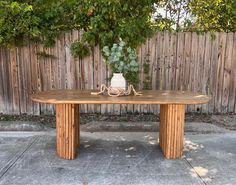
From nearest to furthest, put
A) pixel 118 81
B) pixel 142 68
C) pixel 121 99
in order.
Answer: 1. pixel 121 99
2. pixel 118 81
3. pixel 142 68

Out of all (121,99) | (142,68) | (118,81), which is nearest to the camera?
(121,99)

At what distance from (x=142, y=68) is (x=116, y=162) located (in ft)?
6.70

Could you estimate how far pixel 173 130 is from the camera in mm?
2967

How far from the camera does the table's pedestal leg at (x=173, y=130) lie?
2.95m

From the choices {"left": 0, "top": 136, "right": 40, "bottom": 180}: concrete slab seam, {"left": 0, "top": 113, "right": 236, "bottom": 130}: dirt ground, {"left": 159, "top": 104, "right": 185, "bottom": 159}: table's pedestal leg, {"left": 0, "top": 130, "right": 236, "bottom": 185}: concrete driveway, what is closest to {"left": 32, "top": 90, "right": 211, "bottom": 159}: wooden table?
{"left": 159, "top": 104, "right": 185, "bottom": 159}: table's pedestal leg

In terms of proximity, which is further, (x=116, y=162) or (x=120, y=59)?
Result: (x=120, y=59)

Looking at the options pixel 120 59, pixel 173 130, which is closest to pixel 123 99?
pixel 120 59

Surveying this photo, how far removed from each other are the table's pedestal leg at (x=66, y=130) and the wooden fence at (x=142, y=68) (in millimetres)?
1624

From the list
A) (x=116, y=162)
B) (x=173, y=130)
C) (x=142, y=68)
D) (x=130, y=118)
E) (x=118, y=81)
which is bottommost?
(x=116, y=162)

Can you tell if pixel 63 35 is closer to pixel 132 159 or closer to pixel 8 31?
pixel 8 31

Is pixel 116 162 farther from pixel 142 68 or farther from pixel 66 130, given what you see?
pixel 142 68

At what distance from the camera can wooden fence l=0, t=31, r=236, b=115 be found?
4.41m

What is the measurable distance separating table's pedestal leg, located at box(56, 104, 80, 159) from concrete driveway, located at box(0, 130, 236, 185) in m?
0.11

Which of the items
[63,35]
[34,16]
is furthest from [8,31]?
[63,35]
